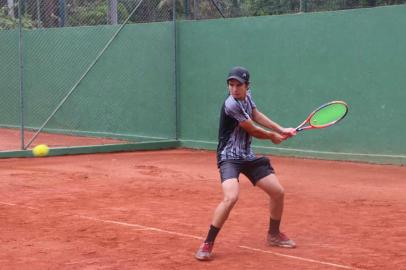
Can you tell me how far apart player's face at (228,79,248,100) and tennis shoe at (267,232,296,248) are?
1.19m

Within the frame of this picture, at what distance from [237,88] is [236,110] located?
0.18m

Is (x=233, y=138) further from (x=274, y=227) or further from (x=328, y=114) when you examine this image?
(x=328, y=114)

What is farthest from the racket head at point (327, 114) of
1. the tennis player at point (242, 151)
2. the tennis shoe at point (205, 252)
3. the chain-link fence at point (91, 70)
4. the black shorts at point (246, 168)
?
the chain-link fence at point (91, 70)

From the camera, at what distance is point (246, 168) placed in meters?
6.10

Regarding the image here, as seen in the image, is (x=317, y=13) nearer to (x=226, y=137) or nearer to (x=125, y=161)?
(x=125, y=161)

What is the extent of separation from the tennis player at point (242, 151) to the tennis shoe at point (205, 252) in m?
0.05

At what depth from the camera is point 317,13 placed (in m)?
12.9

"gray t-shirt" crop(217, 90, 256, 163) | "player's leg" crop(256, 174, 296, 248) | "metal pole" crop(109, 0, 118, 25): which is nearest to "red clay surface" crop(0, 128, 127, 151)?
"metal pole" crop(109, 0, 118, 25)

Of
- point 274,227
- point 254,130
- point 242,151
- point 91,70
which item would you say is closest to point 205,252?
point 274,227

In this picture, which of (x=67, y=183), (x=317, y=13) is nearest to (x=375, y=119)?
(x=317, y=13)

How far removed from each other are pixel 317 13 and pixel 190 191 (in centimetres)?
499

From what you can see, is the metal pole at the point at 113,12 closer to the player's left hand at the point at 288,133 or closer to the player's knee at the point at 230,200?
the player's left hand at the point at 288,133

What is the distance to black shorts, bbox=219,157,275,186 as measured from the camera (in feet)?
19.8

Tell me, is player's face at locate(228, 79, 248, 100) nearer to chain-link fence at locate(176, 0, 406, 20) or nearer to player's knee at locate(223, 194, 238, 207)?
player's knee at locate(223, 194, 238, 207)
